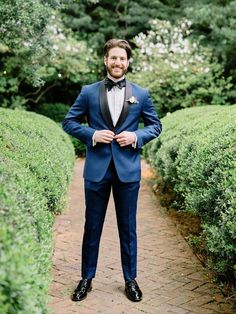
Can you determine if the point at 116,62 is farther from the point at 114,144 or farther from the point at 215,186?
the point at 215,186

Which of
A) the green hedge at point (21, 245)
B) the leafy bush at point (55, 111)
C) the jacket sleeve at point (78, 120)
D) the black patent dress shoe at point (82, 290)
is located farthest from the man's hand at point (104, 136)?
the leafy bush at point (55, 111)

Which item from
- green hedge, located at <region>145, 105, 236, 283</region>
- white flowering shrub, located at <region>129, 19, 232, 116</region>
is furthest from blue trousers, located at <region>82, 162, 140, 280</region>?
white flowering shrub, located at <region>129, 19, 232, 116</region>

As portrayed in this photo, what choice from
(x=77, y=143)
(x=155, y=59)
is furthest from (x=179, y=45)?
(x=77, y=143)

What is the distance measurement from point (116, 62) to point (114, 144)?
2.11ft

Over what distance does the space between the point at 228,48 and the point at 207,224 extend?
11.5 metres

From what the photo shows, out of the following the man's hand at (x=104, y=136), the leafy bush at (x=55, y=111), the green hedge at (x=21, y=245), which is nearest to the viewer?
the green hedge at (x=21, y=245)

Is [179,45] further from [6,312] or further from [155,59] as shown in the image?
[6,312]

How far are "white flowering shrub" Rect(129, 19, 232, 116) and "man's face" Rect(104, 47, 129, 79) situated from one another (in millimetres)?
10984

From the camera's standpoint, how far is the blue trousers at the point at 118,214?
398 cm

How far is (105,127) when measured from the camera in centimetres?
396

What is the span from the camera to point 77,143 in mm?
14188

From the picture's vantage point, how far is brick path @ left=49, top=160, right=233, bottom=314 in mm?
3883

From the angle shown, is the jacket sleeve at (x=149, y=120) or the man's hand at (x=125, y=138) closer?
the man's hand at (x=125, y=138)

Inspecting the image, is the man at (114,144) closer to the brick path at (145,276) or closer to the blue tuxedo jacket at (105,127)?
the blue tuxedo jacket at (105,127)
